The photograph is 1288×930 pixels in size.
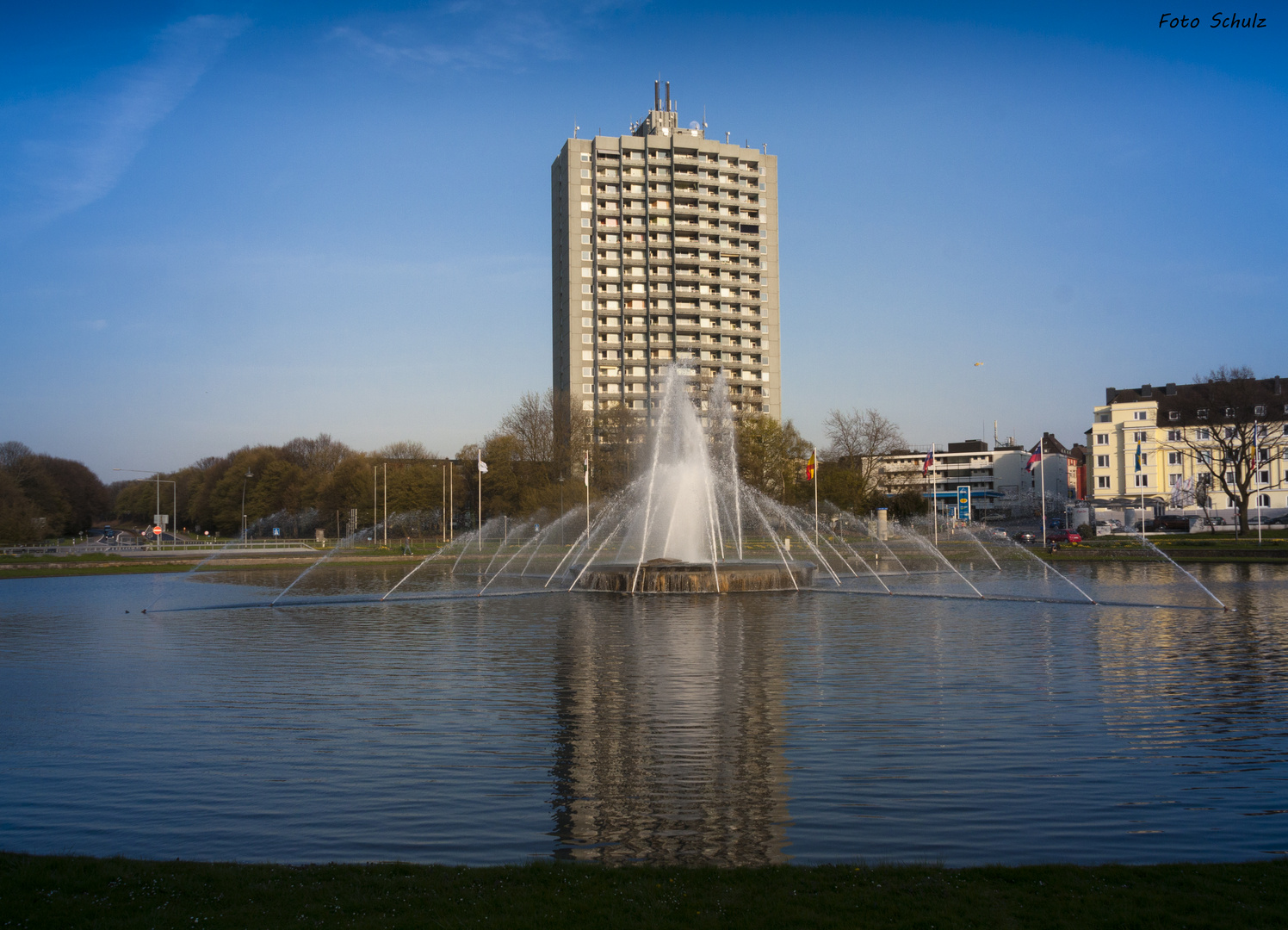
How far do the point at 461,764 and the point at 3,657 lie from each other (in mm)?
15218

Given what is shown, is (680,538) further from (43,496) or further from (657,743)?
(43,496)

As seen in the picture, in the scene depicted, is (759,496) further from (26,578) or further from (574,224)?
(574,224)

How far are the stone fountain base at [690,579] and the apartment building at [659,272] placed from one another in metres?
102

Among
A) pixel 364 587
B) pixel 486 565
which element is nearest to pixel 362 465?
pixel 486 565

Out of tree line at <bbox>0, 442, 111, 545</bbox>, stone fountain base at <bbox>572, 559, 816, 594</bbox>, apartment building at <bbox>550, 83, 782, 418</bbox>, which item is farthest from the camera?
apartment building at <bbox>550, 83, 782, 418</bbox>

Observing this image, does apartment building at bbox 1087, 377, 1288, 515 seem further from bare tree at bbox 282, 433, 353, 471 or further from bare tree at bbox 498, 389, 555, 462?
bare tree at bbox 282, 433, 353, 471

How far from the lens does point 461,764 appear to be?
37.9 feet

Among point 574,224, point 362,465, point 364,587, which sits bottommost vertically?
point 364,587

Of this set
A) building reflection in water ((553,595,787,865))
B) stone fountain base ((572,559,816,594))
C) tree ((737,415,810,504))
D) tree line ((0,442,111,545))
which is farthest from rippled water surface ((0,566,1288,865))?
tree ((737,415,810,504))

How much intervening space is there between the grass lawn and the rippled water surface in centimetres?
74

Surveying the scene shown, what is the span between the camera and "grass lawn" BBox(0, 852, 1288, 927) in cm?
663

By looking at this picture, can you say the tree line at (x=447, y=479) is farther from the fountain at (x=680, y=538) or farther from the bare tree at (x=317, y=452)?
the fountain at (x=680, y=538)

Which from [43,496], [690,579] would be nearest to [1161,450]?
[690,579]

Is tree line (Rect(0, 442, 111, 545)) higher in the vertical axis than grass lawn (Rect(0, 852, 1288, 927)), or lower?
higher
